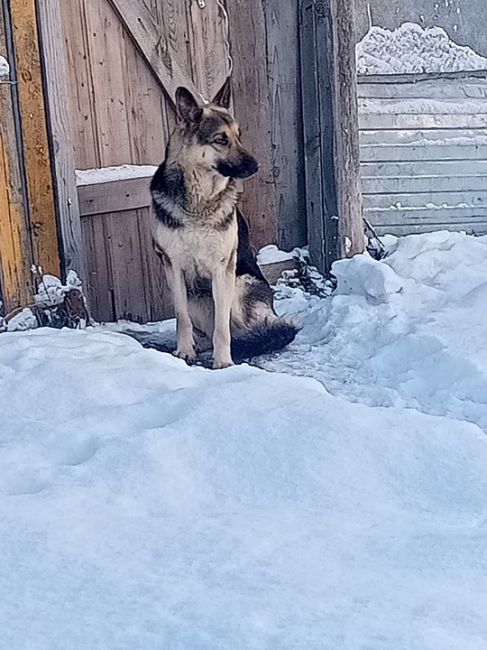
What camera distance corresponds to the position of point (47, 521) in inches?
88.1

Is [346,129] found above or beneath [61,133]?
beneath

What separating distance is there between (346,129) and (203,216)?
1.55 meters

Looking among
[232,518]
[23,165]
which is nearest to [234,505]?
[232,518]

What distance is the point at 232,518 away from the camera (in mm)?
2314

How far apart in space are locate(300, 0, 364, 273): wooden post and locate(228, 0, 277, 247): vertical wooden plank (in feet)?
0.88

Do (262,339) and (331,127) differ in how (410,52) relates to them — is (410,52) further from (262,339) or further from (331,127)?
(262,339)

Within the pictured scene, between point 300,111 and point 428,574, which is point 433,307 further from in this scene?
point 428,574

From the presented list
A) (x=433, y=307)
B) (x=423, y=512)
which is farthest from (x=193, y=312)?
(x=423, y=512)

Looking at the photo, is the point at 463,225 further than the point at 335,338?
Yes

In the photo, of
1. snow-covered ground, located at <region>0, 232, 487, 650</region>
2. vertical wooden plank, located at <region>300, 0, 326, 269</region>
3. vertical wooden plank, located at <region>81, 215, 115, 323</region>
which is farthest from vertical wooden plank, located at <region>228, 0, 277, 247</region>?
snow-covered ground, located at <region>0, 232, 487, 650</region>

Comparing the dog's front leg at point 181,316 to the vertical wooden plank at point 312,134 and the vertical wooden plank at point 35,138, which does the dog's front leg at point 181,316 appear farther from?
the vertical wooden plank at point 312,134

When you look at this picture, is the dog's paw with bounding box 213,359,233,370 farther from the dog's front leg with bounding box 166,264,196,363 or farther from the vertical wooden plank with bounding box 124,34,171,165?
the vertical wooden plank with bounding box 124,34,171,165

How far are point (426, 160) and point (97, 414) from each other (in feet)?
14.4

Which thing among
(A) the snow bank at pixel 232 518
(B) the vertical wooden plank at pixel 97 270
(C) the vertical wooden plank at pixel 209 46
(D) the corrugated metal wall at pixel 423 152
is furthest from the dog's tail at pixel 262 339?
(D) the corrugated metal wall at pixel 423 152
